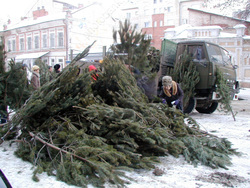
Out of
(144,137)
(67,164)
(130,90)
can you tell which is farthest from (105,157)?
(130,90)

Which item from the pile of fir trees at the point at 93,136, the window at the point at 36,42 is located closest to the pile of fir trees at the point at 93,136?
the pile of fir trees at the point at 93,136

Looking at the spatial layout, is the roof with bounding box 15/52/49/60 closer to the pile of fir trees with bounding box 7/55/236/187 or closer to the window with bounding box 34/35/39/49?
the window with bounding box 34/35/39/49

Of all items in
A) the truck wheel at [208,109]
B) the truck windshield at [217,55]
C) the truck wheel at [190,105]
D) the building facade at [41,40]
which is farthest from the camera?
the building facade at [41,40]

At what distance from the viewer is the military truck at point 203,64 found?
304 inches

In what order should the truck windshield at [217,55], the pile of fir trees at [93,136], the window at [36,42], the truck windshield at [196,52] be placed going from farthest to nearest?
the window at [36,42] < the truck windshield at [217,55] < the truck windshield at [196,52] < the pile of fir trees at [93,136]

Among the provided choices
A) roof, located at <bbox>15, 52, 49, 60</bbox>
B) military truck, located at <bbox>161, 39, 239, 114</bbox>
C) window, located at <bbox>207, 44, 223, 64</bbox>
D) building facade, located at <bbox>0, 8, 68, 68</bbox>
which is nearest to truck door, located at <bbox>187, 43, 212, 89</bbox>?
military truck, located at <bbox>161, 39, 239, 114</bbox>

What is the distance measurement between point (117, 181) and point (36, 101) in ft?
5.02

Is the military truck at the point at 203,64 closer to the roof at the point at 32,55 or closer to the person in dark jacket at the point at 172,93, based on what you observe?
the person in dark jacket at the point at 172,93

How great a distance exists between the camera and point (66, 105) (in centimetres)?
384

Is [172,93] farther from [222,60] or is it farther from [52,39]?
[52,39]

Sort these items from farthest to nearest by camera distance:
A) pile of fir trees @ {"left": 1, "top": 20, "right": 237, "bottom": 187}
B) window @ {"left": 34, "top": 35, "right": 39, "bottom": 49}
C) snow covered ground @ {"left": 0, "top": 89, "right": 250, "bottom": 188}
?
window @ {"left": 34, "top": 35, "right": 39, "bottom": 49}, pile of fir trees @ {"left": 1, "top": 20, "right": 237, "bottom": 187}, snow covered ground @ {"left": 0, "top": 89, "right": 250, "bottom": 188}

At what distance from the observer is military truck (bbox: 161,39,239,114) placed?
7711 millimetres

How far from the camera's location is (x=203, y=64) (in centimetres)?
777

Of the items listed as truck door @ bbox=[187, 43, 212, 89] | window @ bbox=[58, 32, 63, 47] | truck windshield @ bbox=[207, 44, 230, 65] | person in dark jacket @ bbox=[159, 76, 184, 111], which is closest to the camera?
person in dark jacket @ bbox=[159, 76, 184, 111]
